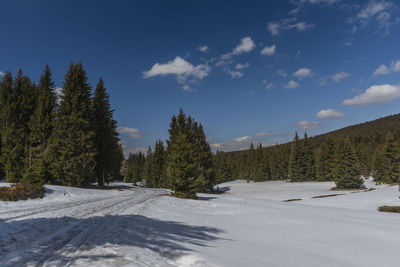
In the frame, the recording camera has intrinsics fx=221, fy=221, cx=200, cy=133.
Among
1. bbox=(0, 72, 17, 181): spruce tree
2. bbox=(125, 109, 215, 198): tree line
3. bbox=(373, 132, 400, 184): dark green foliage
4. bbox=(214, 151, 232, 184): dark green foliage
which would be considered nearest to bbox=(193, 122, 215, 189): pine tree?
bbox=(125, 109, 215, 198): tree line

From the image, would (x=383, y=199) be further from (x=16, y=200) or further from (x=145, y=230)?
(x=16, y=200)

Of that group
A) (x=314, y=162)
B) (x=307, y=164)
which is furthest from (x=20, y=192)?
(x=314, y=162)

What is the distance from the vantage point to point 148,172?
60.9 meters

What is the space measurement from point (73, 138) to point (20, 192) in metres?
12.1

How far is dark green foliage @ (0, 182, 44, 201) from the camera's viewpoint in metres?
13.9

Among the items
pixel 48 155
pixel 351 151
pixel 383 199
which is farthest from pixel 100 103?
pixel 351 151

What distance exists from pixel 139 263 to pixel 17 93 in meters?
35.0

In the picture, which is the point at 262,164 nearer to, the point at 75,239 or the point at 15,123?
the point at 15,123

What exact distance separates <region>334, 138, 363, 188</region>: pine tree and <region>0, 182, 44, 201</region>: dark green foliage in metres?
41.7

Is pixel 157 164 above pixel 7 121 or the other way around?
the other way around

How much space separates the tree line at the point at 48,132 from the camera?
82.6 feet

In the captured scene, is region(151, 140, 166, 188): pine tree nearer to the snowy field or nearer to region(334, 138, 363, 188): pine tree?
region(334, 138, 363, 188): pine tree

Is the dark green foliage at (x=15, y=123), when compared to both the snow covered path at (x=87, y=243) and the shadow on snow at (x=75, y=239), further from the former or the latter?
the shadow on snow at (x=75, y=239)

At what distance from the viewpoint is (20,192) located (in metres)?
14.6
